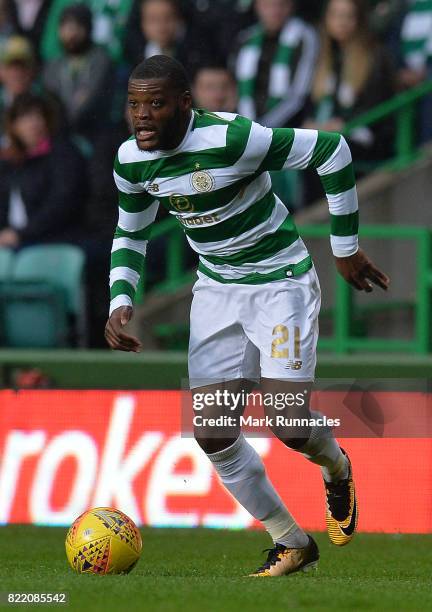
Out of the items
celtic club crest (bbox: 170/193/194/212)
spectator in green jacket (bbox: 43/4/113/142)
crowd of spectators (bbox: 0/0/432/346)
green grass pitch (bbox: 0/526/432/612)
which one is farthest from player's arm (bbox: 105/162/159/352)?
spectator in green jacket (bbox: 43/4/113/142)

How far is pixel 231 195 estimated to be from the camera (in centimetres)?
602

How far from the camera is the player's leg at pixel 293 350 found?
19.9 ft

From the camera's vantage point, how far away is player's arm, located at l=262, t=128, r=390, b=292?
5973 millimetres

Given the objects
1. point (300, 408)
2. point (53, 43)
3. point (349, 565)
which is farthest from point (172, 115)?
point (53, 43)

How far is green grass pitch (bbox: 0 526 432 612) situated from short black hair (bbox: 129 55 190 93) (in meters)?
2.15

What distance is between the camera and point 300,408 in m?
6.05

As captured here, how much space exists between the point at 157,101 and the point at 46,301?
515cm

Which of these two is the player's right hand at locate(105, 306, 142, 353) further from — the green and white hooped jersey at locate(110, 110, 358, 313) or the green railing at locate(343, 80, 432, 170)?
the green railing at locate(343, 80, 432, 170)

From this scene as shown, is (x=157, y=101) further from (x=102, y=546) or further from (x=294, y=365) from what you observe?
(x=102, y=546)

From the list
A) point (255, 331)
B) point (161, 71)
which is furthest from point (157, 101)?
point (255, 331)

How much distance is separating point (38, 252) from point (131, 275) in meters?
4.73

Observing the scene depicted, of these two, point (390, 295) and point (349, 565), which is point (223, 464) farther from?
point (390, 295)

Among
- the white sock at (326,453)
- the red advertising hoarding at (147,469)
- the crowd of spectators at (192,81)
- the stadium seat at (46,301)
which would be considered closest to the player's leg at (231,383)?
the white sock at (326,453)

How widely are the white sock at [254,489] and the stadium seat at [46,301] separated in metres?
4.75
